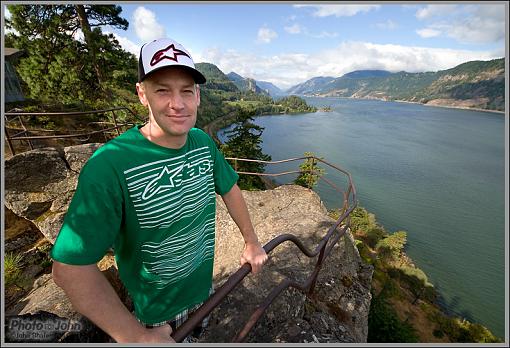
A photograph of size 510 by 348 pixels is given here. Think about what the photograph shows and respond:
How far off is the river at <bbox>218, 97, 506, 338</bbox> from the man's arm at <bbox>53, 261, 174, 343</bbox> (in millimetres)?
29407

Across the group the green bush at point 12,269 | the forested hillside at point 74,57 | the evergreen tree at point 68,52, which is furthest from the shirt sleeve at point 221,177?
the evergreen tree at point 68,52

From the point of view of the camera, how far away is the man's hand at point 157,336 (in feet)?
3.66

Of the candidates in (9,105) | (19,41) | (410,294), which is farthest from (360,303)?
(410,294)

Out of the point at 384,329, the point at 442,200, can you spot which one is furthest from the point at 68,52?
the point at 442,200

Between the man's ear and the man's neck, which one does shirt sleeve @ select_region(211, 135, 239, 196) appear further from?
the man's ear

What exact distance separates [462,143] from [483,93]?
4241 inches

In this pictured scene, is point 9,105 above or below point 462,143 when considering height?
above

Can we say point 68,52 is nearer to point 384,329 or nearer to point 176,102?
point 176,102

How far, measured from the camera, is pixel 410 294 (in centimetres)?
2098

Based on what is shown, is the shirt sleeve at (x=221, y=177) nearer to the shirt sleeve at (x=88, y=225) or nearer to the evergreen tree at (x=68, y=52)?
the shirt sleeve at (x=88, y=225)

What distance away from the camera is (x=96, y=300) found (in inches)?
40.9

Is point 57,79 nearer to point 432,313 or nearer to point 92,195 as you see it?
point 92,195

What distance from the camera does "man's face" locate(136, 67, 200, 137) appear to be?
4.49 feet

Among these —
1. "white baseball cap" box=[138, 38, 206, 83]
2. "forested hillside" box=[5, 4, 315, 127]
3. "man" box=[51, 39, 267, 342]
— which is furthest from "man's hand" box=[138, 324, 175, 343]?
"forested hillside" box=[5, 4, 315, 127]
